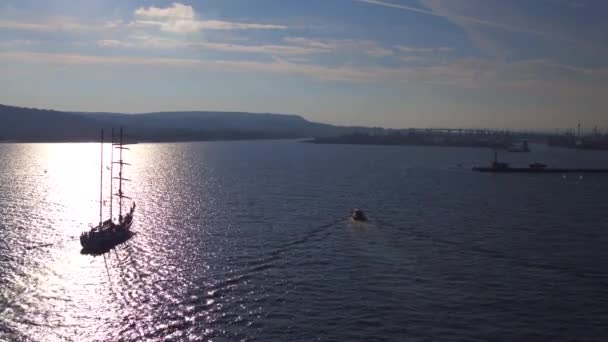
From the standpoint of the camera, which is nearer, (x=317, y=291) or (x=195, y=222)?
(x=317, y=291)

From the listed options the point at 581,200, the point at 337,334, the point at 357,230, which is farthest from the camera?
the point at 581,200

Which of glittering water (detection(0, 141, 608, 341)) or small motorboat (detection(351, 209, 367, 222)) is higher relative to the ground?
small motorboat (detection(351, 209, 367, 222))

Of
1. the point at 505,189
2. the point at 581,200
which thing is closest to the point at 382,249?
the point at 581,200

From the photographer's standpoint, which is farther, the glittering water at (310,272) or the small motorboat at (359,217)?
the small motorboat at (359,217)

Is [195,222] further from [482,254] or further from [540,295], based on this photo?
[540,295]

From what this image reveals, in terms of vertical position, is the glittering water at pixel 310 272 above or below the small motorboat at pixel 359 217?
below

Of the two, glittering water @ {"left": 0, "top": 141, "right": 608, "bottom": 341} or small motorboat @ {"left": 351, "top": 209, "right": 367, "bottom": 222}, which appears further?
small motorboat @ {"left": 351, "top": 209, "right": 367, "bottom": 222}

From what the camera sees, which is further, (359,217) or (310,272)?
(359,217)

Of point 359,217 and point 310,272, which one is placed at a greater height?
point 359,217
